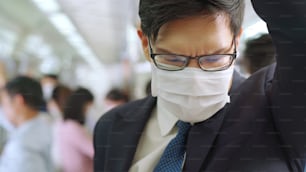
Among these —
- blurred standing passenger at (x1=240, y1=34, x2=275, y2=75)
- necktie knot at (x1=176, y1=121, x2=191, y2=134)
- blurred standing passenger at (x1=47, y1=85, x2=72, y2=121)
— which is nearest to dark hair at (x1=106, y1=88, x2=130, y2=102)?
blurred standing passenger at (x1=47, y1=85, x2=72, y2=121)

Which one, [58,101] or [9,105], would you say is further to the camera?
[58,101]


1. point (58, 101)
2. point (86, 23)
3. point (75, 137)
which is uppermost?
point (75, 137)

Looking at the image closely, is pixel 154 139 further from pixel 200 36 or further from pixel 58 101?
pixel 58 101

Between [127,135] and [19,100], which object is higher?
[127,135]

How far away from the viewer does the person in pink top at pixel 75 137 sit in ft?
3.33

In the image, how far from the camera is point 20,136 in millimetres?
1100

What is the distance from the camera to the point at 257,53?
68 cm

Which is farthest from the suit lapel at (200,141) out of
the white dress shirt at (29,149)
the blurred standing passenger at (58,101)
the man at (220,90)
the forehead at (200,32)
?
the blurred standing passenger at (58,101)

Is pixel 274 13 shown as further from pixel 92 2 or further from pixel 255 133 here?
pixel 92 2

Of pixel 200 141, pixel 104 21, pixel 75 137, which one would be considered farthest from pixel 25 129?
pixel 104 21

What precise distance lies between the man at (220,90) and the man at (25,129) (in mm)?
561

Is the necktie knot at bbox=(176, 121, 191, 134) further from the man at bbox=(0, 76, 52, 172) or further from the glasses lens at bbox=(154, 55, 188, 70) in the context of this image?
the man at bbox=(0, 76, 52, 172)

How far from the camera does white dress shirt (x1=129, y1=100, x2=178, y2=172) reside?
539 millimetres

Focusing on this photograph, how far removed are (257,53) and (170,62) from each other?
0.85 feet
